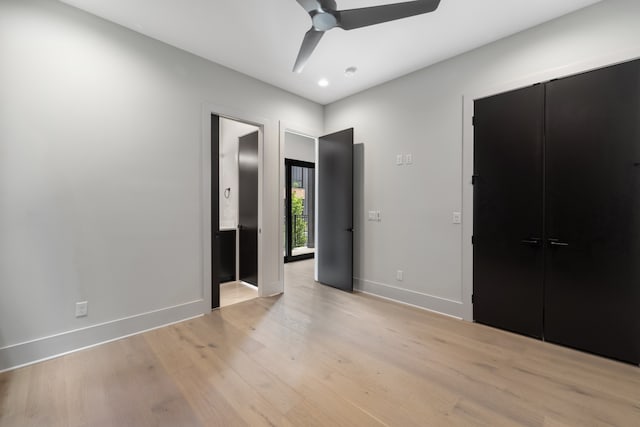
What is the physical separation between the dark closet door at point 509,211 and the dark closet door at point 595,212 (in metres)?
0.10

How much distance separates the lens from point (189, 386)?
6.08ft

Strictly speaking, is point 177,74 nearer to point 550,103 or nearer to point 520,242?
point 550,103

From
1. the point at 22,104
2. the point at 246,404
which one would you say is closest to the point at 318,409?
the point at 246,404

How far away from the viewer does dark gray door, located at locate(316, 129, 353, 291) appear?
3.90 metres

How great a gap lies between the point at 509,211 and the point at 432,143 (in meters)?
1.11

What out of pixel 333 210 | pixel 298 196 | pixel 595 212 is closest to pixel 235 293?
pixel 333 210

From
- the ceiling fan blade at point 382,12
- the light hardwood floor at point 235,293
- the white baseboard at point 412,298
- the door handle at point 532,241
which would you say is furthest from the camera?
the light hardwood floor at point 235,293

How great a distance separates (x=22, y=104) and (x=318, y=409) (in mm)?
3082

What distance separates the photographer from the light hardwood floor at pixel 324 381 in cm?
159

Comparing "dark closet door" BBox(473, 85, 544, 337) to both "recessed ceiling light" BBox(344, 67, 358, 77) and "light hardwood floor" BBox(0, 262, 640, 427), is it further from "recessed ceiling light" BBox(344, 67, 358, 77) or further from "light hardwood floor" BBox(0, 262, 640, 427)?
"recessed ceiling light" BBox(344, 67, 358, 77)

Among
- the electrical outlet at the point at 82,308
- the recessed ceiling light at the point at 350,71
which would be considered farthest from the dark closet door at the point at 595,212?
the electrical outlet at the point at 82,308

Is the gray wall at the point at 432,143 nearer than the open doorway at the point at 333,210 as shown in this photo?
Yes

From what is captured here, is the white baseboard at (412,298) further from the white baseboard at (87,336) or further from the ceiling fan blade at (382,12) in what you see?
the ceiling fan blade at (382,12)

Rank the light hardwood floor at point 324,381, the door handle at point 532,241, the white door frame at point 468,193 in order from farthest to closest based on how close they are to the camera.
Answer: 1. the white door frame at point 468,193
2. the door handle at point 532,241
3. the light hardwood floor at point 324,381
